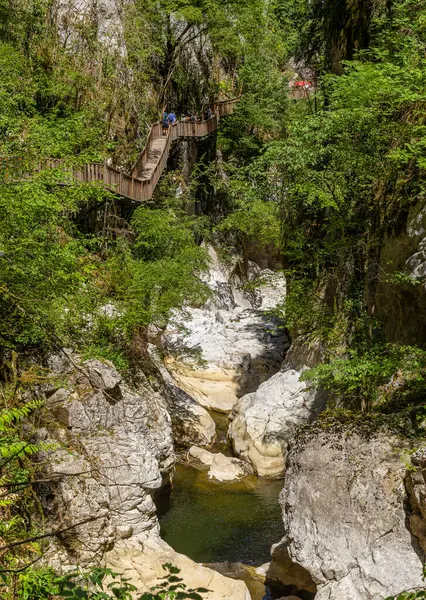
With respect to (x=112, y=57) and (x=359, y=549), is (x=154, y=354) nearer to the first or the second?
(x=359, y=549)

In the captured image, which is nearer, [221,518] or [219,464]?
[221,518]

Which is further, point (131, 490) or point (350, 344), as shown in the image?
point (350, 344)

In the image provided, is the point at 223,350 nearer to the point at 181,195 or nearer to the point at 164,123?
the point at 181,195

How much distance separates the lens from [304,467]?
7.70m

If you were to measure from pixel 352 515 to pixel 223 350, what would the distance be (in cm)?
1178

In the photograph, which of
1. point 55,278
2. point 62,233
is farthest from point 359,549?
point 62,233

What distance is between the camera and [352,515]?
709 cm

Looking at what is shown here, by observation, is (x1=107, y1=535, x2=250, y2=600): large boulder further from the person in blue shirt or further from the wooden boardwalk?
the person in blue shirt

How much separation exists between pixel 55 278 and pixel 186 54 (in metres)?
17.5

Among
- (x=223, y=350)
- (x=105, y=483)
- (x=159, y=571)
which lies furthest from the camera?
(x=223, y=350)

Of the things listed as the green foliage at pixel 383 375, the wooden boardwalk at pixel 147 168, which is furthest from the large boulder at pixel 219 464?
the wooden boardwalk at pixel 147 168

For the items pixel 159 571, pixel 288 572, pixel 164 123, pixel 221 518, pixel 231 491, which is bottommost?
pixel 231 491

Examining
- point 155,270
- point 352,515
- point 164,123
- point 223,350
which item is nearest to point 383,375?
point 352,515

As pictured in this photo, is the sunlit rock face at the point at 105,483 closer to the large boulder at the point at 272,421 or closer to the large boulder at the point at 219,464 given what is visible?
the large boulder at the point at 219,464
